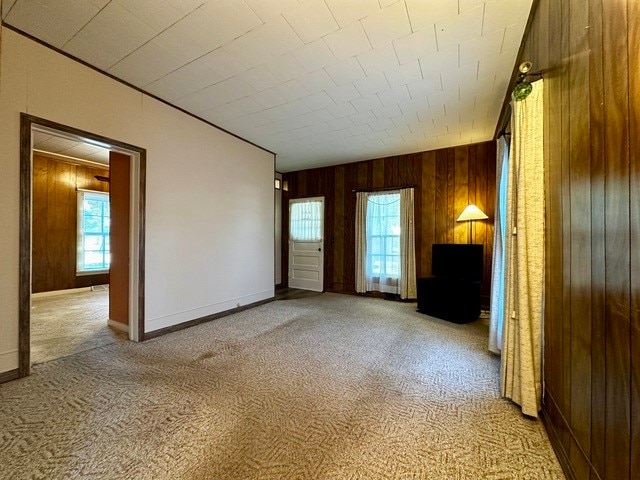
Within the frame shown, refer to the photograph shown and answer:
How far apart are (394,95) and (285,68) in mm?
1225

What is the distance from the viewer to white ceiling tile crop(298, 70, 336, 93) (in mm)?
2541

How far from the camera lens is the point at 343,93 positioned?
112 inches

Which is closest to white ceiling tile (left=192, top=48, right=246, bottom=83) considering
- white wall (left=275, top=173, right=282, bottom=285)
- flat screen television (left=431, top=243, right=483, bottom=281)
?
white wall (left=275, top=173, right=282, bottom=285)

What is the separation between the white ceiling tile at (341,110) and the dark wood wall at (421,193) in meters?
2.02

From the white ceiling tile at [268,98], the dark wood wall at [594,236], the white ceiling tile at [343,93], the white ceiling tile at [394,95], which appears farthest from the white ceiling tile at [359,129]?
the dark wood wall at [594,236]

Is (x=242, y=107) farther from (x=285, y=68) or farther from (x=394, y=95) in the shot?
(x=394, y=95)

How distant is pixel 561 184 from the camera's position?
1390 mm

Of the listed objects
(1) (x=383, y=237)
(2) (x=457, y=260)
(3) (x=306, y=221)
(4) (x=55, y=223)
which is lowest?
(2) (x=457, y=260)

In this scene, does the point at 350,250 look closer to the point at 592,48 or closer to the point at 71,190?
the point at 592,48

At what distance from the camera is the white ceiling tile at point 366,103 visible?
295 centimetres

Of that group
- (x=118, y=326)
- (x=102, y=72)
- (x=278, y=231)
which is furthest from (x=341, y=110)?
(x=118, y=326)

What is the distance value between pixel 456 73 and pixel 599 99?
182 centimetres

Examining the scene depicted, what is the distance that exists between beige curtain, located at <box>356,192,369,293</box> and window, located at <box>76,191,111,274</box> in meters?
5.29

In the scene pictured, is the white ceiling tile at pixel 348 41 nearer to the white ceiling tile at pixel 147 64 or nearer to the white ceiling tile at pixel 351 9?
the white ceiling tile at pixel 351 9
